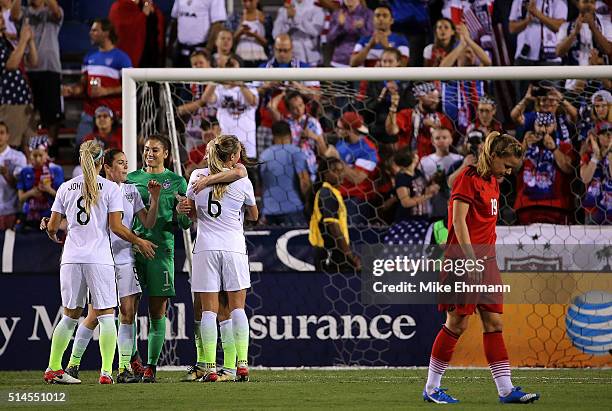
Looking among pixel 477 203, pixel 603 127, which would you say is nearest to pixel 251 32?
pixel 603 127

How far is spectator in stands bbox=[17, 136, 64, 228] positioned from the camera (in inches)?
455

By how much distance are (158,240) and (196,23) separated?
500cm

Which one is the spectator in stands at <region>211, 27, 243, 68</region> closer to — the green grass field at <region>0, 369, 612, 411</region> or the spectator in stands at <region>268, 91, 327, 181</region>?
the spectator in stands at <region>268, 91, 327, 181</region>

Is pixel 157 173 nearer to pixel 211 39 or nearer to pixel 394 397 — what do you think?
pixel 394 397

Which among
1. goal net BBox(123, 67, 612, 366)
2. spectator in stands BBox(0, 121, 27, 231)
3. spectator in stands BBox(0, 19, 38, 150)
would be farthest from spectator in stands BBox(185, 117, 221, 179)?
spectator in stands BBox(0, 19, 38, 150)

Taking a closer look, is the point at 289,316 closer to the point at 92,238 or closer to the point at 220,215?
the point at 220,215

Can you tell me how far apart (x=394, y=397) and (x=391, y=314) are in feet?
10.2

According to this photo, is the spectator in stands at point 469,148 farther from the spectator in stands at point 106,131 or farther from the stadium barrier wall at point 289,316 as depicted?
the spectator in stands at point 106,131

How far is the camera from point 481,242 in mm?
6855

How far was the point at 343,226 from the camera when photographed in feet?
34.3

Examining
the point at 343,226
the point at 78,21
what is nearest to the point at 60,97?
the point at 78,21

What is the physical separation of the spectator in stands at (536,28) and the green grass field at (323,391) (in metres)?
4.10

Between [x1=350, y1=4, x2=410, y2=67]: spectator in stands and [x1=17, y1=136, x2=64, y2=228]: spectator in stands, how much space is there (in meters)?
3.50

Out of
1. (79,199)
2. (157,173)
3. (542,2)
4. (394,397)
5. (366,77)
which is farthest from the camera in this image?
(542,2)
